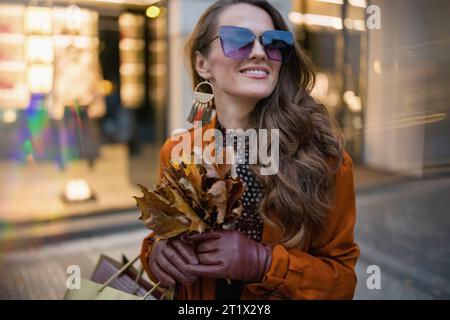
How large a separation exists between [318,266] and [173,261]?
44 centimetres

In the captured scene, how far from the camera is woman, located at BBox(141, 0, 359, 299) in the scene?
1344 mm

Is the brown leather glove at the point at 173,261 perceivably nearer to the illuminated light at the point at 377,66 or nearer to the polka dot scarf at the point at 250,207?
the polka dot scarf at the point at 250,207

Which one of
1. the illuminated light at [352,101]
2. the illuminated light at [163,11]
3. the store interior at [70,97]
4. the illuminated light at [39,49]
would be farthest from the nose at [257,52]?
the illuminated light at [39,49]

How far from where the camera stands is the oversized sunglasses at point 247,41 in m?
1.40

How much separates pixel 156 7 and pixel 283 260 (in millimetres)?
5436

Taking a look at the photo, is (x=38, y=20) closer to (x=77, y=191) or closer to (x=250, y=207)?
(x=77, y=191)

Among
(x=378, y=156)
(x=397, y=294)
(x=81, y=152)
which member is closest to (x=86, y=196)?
(x=81, y=152)

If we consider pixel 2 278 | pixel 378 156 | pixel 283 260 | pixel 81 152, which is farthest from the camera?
pixel 81 152

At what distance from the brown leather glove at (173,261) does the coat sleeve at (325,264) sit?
20 centimetres

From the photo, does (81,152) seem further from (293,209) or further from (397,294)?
(293,209)

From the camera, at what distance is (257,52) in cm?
141

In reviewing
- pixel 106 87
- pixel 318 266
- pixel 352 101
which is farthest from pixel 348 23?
pixel 106 87

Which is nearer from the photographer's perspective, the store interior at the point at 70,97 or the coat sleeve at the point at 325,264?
the coat sleeve at the point at 325,264
